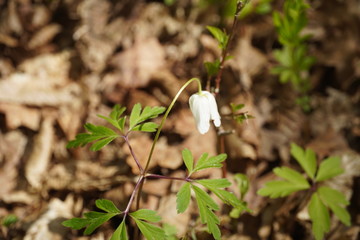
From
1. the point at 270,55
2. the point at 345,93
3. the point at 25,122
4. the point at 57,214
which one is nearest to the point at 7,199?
the point at 57,214

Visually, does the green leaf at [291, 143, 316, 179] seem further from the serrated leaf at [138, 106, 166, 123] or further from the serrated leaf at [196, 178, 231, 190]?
the serrated leaf at [138, 106, 166, 123]

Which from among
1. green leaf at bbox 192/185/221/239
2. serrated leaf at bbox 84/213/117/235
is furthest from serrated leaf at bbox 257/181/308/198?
serrated leaf at bbox 84/213/117/235

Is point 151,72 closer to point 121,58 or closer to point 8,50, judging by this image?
point 121,58

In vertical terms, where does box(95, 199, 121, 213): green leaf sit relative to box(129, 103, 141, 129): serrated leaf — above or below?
below

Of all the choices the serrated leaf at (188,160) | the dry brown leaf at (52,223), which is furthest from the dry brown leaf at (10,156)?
the serrated leaf at (188,160)

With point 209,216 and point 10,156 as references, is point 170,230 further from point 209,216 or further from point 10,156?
point 10,156

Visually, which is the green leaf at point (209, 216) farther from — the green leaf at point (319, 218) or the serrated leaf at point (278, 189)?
the green leaf at point (319, 218)
